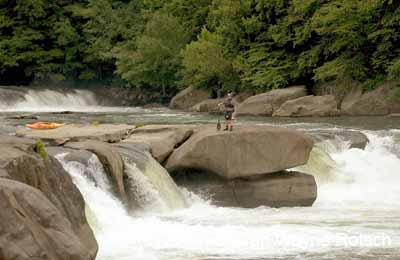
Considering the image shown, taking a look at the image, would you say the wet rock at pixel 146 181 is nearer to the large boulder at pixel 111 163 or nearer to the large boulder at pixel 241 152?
the large boulder at pixel 111 163

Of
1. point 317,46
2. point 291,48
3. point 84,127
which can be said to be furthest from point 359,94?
point 84,127

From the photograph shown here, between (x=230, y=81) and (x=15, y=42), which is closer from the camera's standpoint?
(x=230, y=81)

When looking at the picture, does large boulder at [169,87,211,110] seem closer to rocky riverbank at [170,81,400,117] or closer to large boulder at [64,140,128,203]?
rocky riverbank at [170,81,400,117]

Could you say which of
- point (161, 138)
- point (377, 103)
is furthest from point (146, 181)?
point (377, 103)

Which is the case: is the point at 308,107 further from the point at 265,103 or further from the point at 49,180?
the point at 49,180

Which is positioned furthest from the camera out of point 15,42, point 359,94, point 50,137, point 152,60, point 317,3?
point 15,42

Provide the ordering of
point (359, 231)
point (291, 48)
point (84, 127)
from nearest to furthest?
point (359, 231) → point (84, 127) → point (291, 48)

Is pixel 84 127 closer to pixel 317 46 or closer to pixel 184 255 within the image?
pixel 184 255

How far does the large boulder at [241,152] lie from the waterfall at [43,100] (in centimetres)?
2636

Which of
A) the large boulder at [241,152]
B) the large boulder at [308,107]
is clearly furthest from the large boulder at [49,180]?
the large boulder at [308,107]

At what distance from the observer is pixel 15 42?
55594 millimetres

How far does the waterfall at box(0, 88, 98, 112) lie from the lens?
4606 centimetres

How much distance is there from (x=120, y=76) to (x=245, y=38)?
13.1m

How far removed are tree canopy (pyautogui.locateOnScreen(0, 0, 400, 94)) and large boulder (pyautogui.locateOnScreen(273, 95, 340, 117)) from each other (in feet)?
8.38
